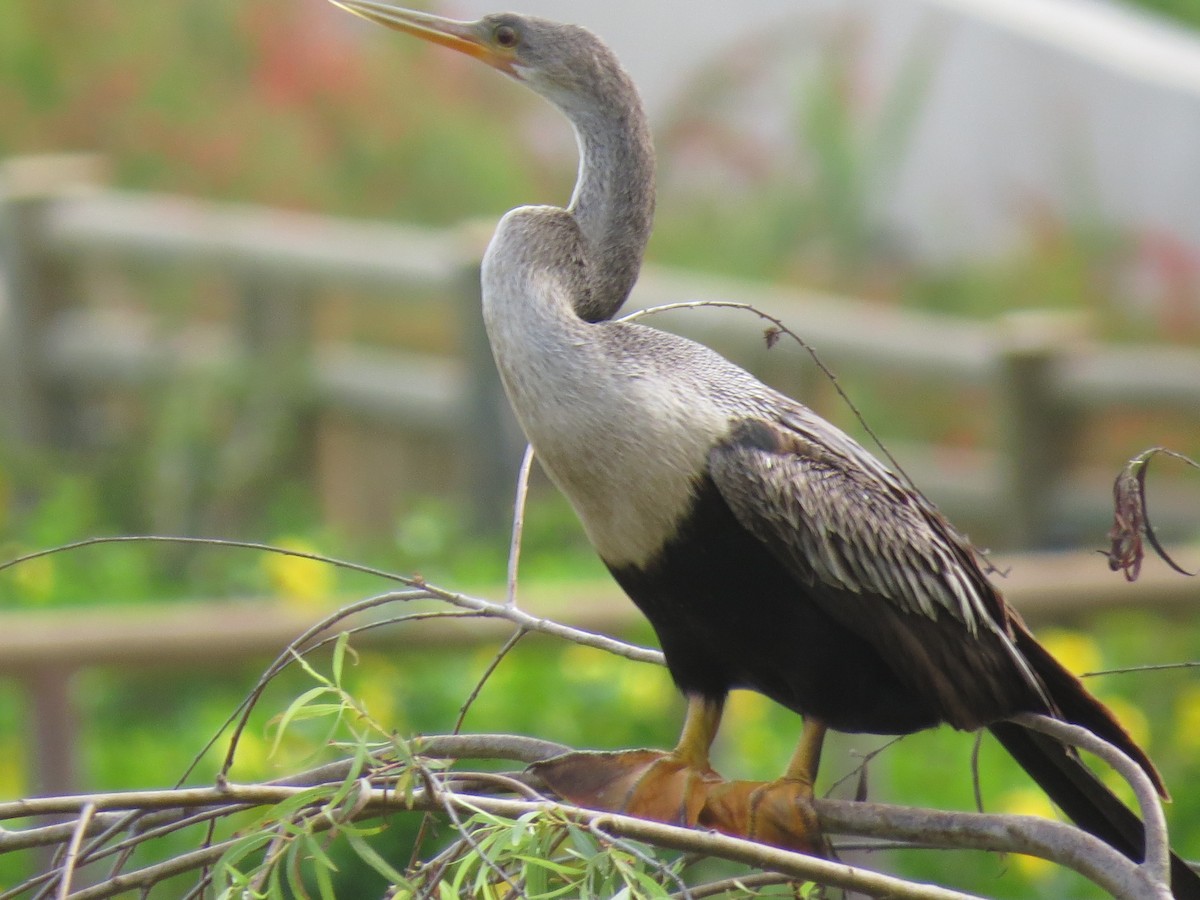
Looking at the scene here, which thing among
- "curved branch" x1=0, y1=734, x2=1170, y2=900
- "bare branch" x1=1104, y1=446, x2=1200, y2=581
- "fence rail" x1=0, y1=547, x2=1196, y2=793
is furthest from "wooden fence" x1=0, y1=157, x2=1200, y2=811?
"curved branch" x1=0, y1=734, x2=1170, y2=900

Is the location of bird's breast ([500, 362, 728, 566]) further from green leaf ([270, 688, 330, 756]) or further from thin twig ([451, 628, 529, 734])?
green leaf ([270, 688, 330, 756])

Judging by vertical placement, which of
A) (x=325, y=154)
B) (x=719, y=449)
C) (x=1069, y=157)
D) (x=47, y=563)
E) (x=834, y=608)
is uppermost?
(x=719, y=449)

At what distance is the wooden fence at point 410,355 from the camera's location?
198 inches

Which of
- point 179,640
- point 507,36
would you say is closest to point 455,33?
point 507,36

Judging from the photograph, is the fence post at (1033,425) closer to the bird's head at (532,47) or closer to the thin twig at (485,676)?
the bird's head at (532,47)

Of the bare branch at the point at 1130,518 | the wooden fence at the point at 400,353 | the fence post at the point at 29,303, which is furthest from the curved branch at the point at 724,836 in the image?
the fence post at the point at 29,303

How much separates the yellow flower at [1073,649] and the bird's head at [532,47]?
2.13 meters

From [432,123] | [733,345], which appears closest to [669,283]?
[733,345]

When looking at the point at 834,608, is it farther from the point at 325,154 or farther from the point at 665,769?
the point at 325,154

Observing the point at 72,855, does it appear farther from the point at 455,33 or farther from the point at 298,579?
the point at 298,579

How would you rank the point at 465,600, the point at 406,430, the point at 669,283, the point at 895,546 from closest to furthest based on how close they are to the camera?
the point at 465,600 → the point at 895,546 → the point at 669,283 → the point at 406,430

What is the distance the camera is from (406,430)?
590 cm

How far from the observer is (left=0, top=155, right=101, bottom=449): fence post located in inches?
244

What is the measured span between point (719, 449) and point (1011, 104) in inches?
228
